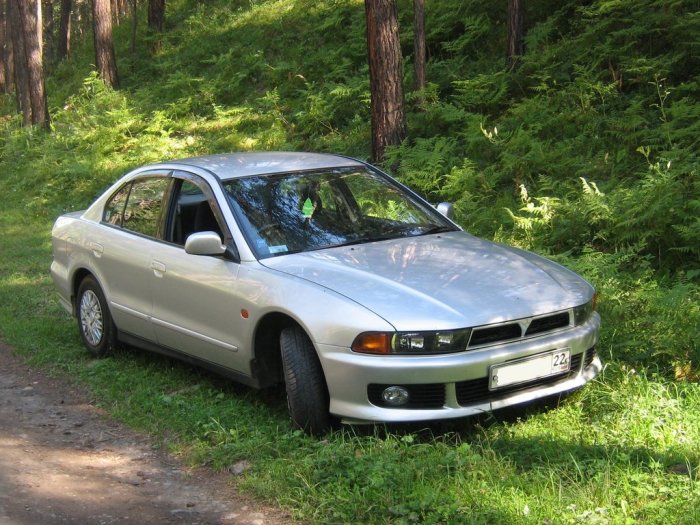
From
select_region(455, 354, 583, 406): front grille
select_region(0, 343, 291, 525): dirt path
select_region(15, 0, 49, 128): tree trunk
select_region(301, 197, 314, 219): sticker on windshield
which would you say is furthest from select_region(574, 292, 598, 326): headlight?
select_region(15, 0, 49, 128): tree trunk

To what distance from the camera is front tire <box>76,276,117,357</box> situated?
7453 millimetres

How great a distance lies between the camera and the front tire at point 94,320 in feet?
24.5

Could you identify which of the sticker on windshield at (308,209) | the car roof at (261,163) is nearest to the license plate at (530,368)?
Result: the sticker on windshield at (308,209)

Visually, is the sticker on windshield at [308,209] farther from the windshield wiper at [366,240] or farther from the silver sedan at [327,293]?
the windshield wiper at [366,240]

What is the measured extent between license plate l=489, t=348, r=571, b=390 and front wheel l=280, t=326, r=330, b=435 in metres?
1.02

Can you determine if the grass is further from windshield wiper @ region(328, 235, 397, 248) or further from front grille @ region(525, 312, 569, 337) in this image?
windshield wiper @ region(328, 235, 397, 248)

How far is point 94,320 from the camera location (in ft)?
25.1

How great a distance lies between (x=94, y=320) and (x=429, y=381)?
392 centimetres

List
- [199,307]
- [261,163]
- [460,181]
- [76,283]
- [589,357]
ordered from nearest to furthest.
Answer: [589,357] < [199,307] < [261,163] < [76,283] < [460,181]

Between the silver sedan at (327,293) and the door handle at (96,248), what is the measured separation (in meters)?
0.02

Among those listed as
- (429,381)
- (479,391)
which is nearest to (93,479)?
(429,381)

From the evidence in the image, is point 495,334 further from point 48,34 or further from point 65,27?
point 48,34

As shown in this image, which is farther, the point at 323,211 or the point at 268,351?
the point at 323,211

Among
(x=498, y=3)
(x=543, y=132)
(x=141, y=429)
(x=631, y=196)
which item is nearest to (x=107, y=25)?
(x=498, y=3)
